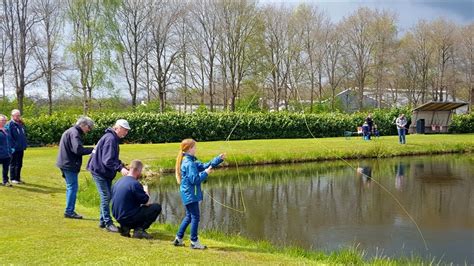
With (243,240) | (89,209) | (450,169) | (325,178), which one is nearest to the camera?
(243,240)

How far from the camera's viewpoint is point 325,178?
62.2ft

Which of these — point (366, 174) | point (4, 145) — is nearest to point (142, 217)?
point (4, 145)

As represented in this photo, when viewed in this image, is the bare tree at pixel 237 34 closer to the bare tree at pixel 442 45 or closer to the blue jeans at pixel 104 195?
the bare tree at pixel 442 45

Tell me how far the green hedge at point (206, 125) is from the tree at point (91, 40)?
12.9 metres

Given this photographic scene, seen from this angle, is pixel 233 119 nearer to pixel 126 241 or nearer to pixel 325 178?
pixel 325 178

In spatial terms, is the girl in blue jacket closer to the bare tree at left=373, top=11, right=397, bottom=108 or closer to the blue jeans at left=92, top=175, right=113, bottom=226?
the blue jeans at left=92, top=175, right=113, bottom=226

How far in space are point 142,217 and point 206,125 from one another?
2618 cm

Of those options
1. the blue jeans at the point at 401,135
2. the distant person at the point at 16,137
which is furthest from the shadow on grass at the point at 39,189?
the blue jeans at the point at 401,135

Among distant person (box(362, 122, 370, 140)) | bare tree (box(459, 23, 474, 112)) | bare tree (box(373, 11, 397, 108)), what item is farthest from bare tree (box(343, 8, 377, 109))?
distant person (box(362, 122, 370, 140))

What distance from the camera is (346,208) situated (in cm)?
1298

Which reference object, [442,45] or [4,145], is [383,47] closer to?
[442,45]

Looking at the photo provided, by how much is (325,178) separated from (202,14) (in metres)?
38.7

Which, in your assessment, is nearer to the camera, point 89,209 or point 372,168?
point 89,209

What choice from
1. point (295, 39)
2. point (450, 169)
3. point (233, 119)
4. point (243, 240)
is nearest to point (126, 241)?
point (243, 240)
